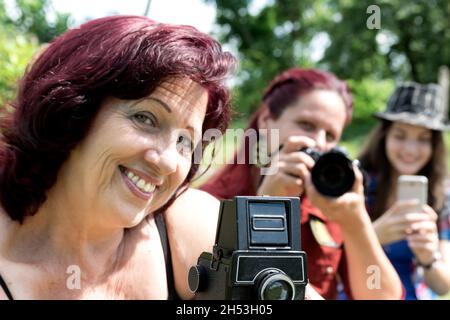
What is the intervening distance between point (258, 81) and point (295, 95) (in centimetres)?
1348

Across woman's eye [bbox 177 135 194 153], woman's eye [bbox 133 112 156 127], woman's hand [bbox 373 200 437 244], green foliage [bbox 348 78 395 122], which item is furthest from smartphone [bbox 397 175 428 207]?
green foliage [bbox 348 78 395 122]

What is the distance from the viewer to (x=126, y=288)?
158 cm

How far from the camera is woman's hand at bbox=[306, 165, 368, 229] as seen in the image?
1.86 m

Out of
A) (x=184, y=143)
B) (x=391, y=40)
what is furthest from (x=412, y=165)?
Result: (x=391, y=40)

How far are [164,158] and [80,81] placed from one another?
0.84ft

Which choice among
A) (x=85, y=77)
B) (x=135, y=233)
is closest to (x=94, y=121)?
(x=85, y=77)

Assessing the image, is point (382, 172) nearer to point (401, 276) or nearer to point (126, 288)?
point (401, 276)

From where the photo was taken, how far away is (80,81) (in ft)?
4.52

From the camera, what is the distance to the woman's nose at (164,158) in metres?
1.37

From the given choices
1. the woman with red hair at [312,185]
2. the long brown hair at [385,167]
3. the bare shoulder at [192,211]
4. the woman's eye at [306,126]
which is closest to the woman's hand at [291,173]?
the woman with red hair at [312,185]

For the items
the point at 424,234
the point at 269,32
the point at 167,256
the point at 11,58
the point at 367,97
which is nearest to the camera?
the point at 167,256

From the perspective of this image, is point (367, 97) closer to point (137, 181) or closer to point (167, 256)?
point (167, 256)

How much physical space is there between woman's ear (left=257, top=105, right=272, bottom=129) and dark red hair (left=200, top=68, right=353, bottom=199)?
14 millimetres

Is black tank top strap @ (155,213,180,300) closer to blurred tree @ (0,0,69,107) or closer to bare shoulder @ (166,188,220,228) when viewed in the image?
bare shoulder @ (166,188,220,228)
